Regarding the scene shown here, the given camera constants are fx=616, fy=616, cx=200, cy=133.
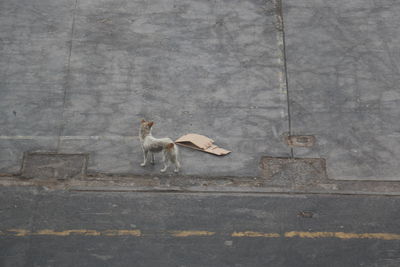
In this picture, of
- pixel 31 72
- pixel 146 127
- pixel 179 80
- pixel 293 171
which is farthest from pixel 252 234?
pixel 31 72

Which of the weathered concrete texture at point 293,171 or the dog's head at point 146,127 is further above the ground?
the dog's head at point 146,127

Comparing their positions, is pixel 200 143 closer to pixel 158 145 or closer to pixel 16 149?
pixel 158 145

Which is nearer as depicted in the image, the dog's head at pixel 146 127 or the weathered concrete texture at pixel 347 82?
the dog's head at pixel 146 127

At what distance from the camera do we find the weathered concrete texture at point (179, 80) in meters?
12.0

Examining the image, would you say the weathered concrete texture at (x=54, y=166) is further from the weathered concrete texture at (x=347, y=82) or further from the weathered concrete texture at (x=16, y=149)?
the weathered concrete texture at (x=347, y=82)

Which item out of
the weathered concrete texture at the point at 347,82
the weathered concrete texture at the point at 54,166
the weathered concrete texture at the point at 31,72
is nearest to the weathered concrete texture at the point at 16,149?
the weathered concrete texture at the point at 31,72

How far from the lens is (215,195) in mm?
11094

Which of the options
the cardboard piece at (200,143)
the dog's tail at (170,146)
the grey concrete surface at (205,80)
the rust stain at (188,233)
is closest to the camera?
the rust stain at (188,233)

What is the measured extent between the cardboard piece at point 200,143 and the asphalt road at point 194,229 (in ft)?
3.62

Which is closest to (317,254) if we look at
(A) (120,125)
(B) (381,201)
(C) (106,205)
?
(B) (381,201)

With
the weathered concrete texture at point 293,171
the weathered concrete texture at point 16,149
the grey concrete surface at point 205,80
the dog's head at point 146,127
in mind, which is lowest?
the weathered concrete texture at point 293,171

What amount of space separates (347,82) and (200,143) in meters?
3.74

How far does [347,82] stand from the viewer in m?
13.4

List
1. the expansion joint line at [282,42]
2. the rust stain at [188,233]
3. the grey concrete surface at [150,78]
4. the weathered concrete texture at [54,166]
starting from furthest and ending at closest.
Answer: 1. the expansion joint line at [282,42]
2. the grey concrete surface at [150,78]
3. the weathered concrete texture at [54,166]
4. the rust stain at [188,233]
